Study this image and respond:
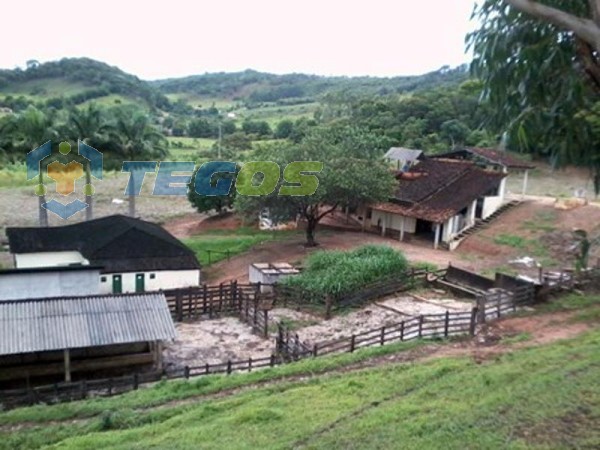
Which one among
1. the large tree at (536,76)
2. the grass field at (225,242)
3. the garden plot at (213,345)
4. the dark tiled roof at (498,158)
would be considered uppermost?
the large tree at (536,76)

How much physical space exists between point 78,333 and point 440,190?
2371 centimetres

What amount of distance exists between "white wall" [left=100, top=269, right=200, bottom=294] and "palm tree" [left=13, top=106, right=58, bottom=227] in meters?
10.0

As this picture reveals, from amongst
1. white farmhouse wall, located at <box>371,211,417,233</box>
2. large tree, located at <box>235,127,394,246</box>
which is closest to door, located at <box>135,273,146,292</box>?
large tree, located at <box>235,127,394,246</box>

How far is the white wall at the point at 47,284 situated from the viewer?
19859 mm

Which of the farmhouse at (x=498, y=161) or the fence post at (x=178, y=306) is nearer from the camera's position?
the fence post at (x=178, y=306)

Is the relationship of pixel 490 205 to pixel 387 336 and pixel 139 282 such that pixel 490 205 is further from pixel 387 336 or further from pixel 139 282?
pixel 139 282

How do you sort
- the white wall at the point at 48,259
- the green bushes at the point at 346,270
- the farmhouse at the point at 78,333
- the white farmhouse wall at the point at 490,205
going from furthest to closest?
the white farmhouse wall at the point at 490,205 < the white wall at the point at 48,259 < the green bushes at the point at 346,270 < the farmhouse at the point at 78,333

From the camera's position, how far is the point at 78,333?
15695mm

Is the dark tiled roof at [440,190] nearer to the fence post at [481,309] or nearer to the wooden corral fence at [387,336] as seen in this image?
the fence post at [481,309]

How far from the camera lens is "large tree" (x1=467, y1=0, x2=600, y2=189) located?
323 inches

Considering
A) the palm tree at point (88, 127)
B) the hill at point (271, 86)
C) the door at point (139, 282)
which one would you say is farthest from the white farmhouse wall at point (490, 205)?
the hill at point (271, 86)

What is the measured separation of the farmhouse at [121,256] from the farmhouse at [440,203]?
12.8m

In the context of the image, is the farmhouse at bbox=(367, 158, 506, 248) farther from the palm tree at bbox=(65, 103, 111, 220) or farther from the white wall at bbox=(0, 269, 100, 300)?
the white wall at bbox=(0, 269, 100, 300)

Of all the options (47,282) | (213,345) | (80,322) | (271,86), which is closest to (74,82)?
(271,86)
